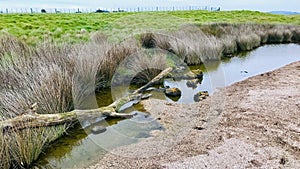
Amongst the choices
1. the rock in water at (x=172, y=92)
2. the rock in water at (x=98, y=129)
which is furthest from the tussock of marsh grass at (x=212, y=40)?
the rock in water at (x=98, y=129)

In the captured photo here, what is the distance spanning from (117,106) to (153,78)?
209 cm

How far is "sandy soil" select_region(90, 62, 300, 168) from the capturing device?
3.35 meters

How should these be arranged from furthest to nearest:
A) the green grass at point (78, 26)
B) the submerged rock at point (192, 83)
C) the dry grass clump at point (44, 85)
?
the green grass at point (78, 26)
the submerged rock at point (192, 83)
the dry grass clump at point (44, 85)

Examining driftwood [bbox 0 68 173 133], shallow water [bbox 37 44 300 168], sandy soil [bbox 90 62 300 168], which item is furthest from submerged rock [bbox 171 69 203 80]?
driftwood [bbox 0 68 173 133]

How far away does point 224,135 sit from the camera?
400cm

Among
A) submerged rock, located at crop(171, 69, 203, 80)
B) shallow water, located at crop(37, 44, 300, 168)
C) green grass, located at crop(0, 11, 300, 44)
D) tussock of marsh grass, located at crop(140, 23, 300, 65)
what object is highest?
green grass, located at crop(0, 11, 300, 44)

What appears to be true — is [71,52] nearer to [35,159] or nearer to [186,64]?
[35,159]

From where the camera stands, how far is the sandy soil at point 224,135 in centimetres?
335

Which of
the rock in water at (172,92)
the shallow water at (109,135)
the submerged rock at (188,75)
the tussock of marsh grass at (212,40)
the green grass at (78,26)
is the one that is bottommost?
the shallow water at (109,135)

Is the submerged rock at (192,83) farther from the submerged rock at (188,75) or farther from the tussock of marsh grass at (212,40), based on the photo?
the tussock of marsh grass at (212,40)

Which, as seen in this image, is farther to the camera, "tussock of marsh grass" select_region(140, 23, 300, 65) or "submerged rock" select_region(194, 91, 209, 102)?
"tussock of marsh grass" select_region(140, 23, 300, 65)

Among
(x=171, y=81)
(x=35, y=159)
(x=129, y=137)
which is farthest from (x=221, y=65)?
(x=35, y=159)

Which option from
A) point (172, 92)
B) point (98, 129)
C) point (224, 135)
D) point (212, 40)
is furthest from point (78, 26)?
point (224, 135)

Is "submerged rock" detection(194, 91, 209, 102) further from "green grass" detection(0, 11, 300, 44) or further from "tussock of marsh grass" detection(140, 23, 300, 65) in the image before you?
"green grass" detection(0, 11, 300, 44)
